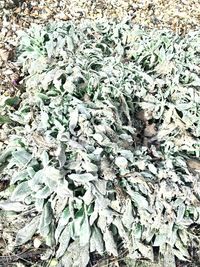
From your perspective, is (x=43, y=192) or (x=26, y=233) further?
(x=26, y=233)

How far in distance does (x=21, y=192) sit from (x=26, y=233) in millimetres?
280

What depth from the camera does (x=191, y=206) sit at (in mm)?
3299

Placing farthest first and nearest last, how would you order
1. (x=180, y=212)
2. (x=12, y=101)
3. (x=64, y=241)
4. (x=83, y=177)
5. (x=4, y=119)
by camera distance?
1. (x=12, y=101)
2. (x=4, y=119)
3. (x=180, y=212)
4. (x=64, y=241)
5. (x=83, y=177)

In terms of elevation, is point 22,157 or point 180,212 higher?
point 22,157

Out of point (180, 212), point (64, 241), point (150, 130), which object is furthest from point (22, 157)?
point (180, 212)

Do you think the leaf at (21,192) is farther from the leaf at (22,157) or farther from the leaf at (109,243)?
the leaf at (109,243)

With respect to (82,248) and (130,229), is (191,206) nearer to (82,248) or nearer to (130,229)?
(130,229)

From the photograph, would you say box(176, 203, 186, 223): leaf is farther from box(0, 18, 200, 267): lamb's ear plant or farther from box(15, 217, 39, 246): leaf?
box(15, 217, 39, 246): leaf

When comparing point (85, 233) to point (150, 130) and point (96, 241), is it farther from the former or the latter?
point (150, 130)

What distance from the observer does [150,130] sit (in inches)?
144

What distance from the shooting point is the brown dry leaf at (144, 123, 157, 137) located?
3652 mm

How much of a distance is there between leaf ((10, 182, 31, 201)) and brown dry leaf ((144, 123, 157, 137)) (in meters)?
1.02

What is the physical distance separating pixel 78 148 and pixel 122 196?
43cm

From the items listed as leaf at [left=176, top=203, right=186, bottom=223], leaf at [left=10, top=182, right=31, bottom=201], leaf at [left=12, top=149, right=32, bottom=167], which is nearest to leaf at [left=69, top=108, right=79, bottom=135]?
leaf at [left=12, top=149, right=32, bottom=167]
